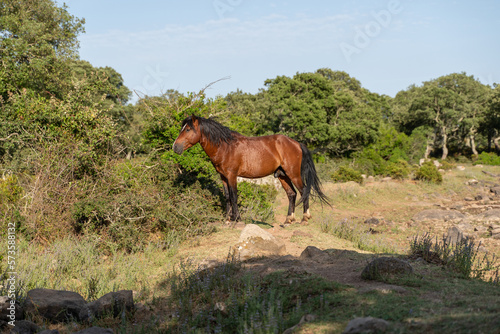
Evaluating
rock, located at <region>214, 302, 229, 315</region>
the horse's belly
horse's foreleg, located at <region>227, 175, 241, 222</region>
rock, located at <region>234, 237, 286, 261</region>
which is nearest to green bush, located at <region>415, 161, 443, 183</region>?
the horse's belly

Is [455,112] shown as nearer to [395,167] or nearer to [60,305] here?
[395,167]

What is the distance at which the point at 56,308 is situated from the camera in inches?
196

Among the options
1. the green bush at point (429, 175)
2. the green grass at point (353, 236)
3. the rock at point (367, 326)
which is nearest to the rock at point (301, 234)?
the green grass at point (353, 236)

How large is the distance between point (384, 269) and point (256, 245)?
2539 millimetres

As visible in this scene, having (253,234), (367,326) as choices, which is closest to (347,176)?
(253,234)

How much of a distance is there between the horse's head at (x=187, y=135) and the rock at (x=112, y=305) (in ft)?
12.1

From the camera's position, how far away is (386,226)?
41.8 ft

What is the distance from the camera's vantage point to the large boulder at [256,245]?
6702 mm

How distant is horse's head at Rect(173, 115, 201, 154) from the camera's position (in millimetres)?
8211

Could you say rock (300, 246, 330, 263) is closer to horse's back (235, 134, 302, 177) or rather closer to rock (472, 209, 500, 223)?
horse's back (235, 134, 302, 177)

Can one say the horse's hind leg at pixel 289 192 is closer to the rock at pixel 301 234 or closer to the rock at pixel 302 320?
the rock at pixel 301 234

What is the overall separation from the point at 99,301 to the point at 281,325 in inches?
98.5

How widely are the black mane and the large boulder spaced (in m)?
2.41

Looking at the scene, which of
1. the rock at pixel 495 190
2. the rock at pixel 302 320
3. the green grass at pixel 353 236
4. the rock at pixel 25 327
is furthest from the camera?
Answer: the rock at pixel 495 190
